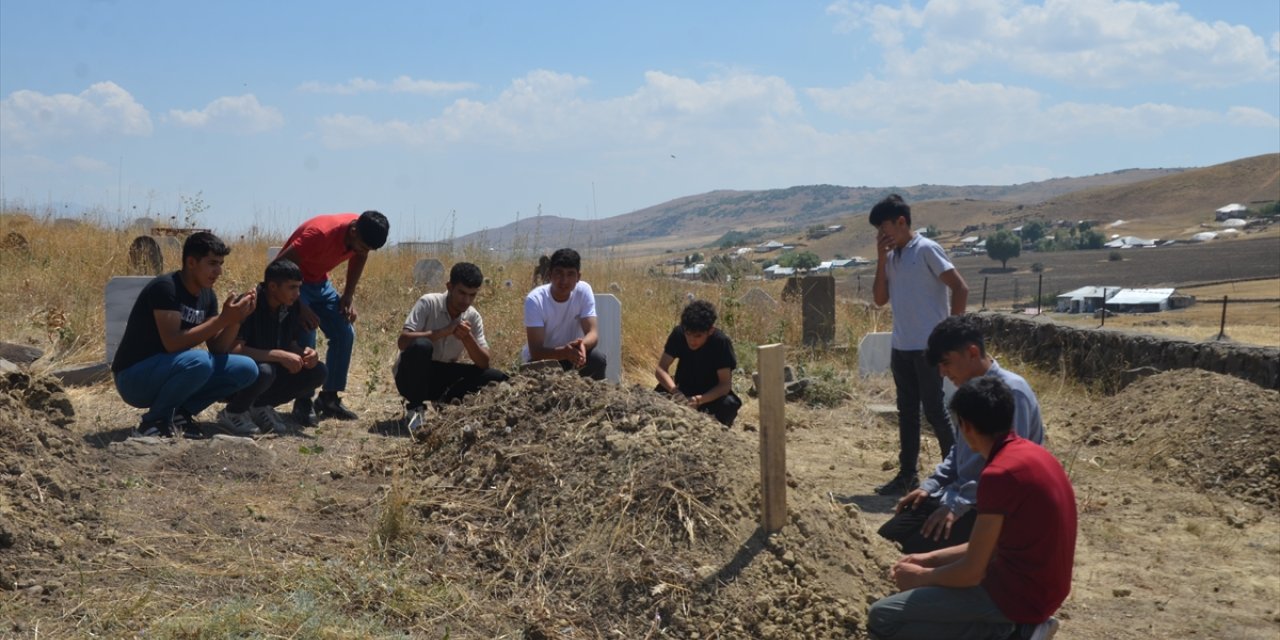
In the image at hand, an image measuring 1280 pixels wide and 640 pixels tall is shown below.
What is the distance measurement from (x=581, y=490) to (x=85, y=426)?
3355 millimetres

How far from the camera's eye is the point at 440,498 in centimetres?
509

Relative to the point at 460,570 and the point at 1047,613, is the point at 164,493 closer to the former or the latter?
the point at 460,570

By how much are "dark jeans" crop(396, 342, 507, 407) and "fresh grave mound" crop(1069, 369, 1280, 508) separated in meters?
4.43

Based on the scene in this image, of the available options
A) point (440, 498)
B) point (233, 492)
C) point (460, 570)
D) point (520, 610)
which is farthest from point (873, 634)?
point (233, 492)

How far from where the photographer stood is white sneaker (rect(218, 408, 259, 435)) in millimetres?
6391

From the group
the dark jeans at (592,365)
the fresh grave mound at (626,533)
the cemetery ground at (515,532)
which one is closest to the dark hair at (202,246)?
the cemetery ground at (515,532)

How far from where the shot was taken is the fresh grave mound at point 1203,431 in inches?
283

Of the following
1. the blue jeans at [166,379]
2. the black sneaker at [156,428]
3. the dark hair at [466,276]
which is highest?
the dark hair at [466,276]

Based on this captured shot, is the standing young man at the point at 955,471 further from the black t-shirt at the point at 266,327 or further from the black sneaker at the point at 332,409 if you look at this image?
the black sneaker at the point at 332,409

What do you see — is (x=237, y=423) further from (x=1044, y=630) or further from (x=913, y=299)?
(x=1044, y=630)

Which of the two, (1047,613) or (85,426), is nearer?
(1047,613)

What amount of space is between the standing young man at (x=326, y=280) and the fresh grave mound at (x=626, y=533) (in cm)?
192

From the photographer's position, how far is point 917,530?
4418 millimetres

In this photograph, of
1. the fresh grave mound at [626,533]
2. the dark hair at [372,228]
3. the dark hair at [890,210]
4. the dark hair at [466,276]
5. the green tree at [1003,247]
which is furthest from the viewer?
the green tree at [1003,247]
